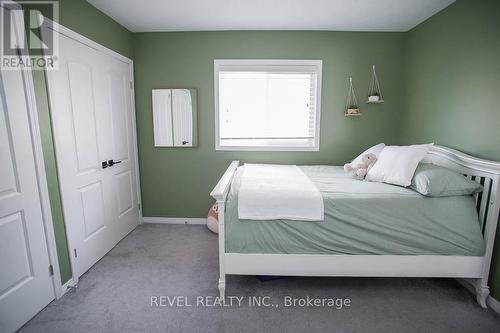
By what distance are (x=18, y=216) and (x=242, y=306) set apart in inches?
63.6

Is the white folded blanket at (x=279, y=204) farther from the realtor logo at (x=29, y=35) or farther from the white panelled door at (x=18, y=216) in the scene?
the realtor logo at (x=29, y=35)

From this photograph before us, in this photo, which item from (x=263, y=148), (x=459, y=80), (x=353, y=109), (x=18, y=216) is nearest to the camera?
(x=18, y=216)

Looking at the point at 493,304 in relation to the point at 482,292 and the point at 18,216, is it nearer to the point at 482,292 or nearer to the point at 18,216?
the point at 482,292

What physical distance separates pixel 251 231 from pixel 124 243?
174cm

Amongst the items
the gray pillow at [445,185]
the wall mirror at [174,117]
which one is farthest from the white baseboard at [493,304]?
the wall mirror at [174,117]

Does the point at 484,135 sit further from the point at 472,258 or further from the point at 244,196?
the point at 244,196

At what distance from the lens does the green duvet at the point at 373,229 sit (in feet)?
5.61

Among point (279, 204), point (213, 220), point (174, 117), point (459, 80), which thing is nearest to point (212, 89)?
point (174, 117)

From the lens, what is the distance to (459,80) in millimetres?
2105

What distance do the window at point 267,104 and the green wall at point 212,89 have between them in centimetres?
9

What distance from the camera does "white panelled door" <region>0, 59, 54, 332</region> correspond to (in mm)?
1457

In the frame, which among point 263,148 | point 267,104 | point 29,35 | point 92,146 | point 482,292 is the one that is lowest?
→ point 482,292

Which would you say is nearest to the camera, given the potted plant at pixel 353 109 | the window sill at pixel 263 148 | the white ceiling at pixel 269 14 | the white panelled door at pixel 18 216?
the white panelled door at pixel 18 216

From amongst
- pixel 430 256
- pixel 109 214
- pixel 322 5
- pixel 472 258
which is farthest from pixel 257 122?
pixel 472 258
